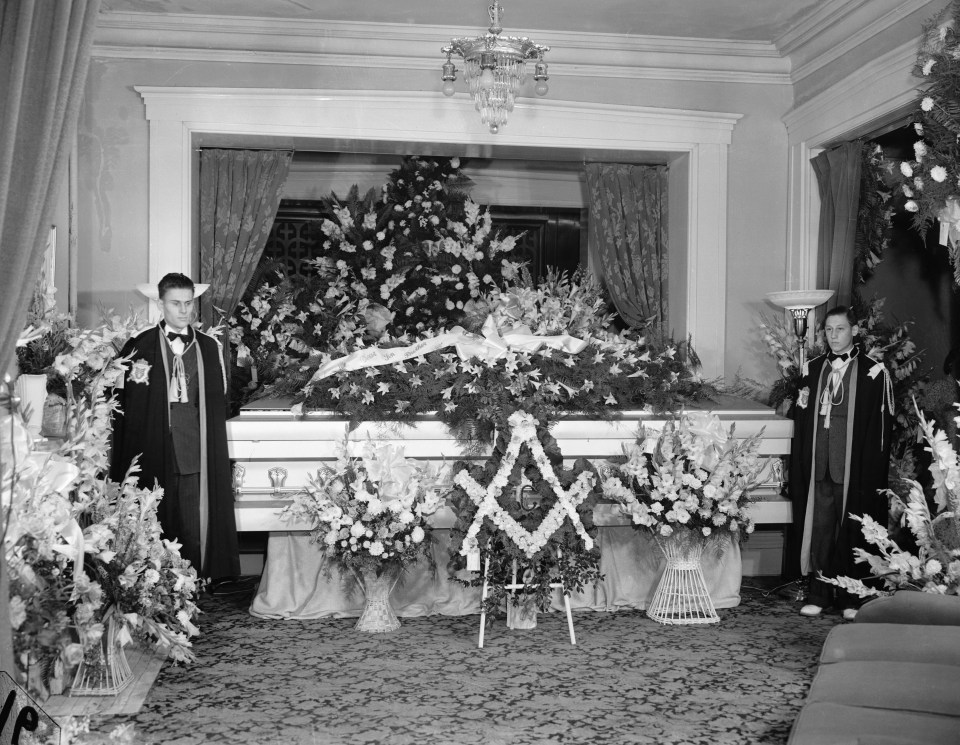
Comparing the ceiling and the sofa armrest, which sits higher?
the ceiling

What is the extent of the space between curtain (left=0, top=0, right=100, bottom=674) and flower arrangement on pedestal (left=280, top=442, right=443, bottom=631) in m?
2.84

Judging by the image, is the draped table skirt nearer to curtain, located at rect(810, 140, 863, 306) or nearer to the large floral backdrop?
the large floral backdrop

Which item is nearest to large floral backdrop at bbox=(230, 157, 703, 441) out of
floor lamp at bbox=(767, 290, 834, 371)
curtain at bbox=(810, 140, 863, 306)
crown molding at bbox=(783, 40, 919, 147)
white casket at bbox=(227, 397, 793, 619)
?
white casket at bbox=(227, 397, 793, 619)

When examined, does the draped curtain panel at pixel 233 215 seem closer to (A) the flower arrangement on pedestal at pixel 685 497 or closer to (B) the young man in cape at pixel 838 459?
(A) the flower arrangement on pedestal at pixel 685 497

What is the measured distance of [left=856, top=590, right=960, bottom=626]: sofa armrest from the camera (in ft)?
12.5

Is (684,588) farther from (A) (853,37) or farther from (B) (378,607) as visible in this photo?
(A) (853,37)

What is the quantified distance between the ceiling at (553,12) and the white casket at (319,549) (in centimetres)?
255

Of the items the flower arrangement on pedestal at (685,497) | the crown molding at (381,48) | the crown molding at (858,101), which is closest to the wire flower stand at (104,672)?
the flower arrangement on pedestal at (685,497)

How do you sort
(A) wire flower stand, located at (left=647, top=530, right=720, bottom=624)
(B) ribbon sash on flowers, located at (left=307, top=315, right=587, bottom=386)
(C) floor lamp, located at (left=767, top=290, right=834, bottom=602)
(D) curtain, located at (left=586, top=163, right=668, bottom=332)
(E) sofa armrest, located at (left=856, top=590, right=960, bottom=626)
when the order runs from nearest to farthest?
(E) sofa armrest, located at (left=856, top=590, right=960, bottom=626)
(A) wire flower stand, located at (left=647, top=530, right=720, bottom=624)
(B) ribbon sash on flowers, located at (left=307, top=315, right=587, bottom=386)
(C) floor lamp, located at (left=767, top=290, right=834, bottom=602)
(D) curtain, located at (left=586, top=163, right=668, bottom=332)

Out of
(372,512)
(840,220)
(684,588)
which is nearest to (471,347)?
(372,512)

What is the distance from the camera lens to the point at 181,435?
18.6 feet

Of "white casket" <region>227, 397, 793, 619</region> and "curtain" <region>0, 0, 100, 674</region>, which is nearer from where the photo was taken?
"curtain" <region>0, 0, 100, 674</region>

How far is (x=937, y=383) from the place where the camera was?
19.6ft

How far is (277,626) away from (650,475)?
6.92ft
